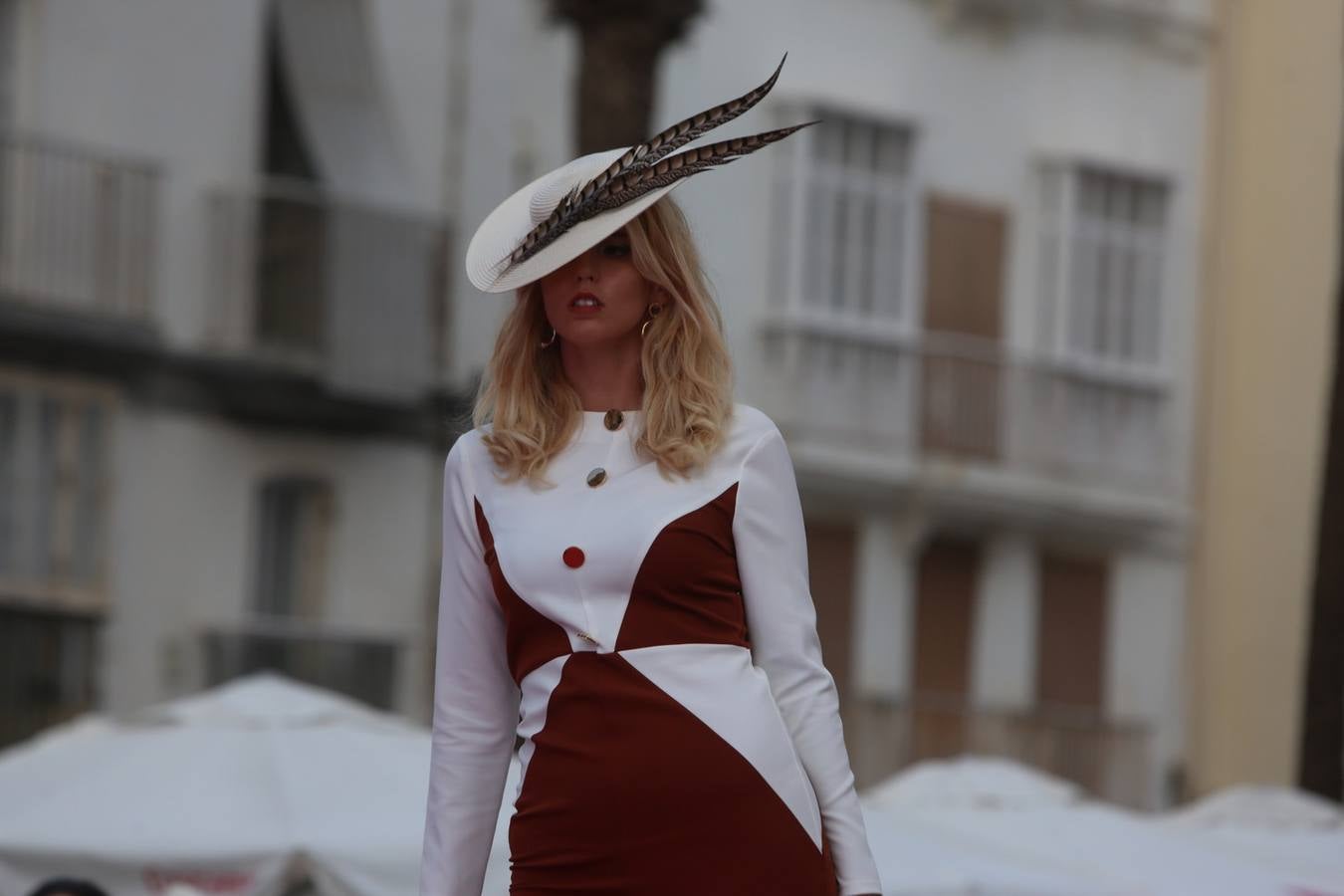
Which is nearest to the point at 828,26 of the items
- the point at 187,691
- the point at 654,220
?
the point at 187,691

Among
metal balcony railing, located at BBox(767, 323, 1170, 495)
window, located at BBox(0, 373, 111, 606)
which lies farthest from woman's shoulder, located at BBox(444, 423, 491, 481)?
metal balcony railing, located at BBox(767, 323, 1170, 495)

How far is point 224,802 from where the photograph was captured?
10.6m

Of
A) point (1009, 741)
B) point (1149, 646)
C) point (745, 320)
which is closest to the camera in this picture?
point (745, 320)

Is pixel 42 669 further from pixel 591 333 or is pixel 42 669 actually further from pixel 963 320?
pixel 591 333

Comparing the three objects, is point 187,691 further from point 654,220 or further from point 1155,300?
point 654,220

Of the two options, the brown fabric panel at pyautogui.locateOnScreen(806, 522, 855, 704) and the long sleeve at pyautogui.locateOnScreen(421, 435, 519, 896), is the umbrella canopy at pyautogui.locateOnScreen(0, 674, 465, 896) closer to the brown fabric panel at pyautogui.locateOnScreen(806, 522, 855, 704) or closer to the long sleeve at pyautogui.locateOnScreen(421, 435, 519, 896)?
the long sleeve at pyautogui.locateOnScreen(421, 435, 519, 896)

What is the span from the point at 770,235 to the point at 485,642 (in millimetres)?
21250

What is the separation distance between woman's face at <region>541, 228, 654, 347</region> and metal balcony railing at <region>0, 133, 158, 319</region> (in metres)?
16.9

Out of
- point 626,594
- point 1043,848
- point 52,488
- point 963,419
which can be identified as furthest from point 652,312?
point 963,419

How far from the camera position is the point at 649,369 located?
4336 millimetres

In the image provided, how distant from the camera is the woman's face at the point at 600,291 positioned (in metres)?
4.34

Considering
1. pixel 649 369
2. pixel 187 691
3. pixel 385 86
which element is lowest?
pixel 187 691

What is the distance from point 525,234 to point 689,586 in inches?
22.8

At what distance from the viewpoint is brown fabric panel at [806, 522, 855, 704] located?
25.9 meters
